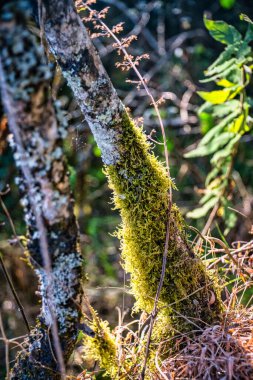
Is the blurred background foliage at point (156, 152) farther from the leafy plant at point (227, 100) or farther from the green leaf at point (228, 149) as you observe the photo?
the green leaf at point (228, 149)

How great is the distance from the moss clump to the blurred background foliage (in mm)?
1221

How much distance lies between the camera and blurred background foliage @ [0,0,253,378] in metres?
3.17

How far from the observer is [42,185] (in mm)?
1091

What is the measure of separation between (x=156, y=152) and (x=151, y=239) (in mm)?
2629

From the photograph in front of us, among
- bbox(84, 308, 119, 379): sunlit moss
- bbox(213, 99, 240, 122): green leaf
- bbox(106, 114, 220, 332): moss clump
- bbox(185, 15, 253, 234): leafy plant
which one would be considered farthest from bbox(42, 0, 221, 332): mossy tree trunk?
bbox(213, 99, 240, 122): green leaf

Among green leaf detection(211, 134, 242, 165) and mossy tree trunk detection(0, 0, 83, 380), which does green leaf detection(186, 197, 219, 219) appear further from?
mossy tree trunk detection(0, 0, 83, 380)

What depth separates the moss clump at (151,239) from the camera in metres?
1.42

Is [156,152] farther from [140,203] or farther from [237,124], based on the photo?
[140,203]

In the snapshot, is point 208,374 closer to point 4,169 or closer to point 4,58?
point 4,58

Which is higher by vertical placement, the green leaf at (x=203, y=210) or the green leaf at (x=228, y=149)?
the green leaf at (x=228, y=149)

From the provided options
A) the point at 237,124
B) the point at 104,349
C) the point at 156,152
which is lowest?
the point at 156,152

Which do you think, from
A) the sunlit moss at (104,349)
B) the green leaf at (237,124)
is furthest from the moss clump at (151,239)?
the green leaf at (237,124)

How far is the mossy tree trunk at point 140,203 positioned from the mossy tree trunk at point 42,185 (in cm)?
24

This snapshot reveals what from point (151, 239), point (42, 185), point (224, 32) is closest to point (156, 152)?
point (224, 32)
